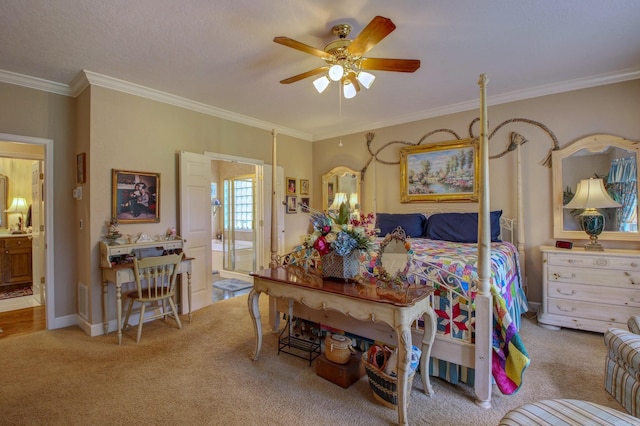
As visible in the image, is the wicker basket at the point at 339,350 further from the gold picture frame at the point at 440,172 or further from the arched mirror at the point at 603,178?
the arched mirror at the point at 603,178

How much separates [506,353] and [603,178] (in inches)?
101

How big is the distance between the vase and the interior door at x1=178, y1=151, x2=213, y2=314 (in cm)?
230

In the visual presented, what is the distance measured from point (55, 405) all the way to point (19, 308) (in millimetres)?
2871

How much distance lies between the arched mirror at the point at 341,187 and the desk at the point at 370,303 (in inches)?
109

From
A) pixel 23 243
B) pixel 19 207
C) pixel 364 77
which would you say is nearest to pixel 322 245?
pixel 364 77

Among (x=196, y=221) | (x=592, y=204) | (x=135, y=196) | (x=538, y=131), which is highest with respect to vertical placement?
(x=538, y=131)

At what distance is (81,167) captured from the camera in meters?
3.24

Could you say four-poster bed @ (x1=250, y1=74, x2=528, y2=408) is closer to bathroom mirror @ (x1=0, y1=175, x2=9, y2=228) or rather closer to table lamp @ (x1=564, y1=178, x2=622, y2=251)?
table lamp @ (x1=564, y1=178, x2=622, y2=251)

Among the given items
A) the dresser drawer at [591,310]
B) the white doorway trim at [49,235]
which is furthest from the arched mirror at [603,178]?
the white doorway trim at [49,235]

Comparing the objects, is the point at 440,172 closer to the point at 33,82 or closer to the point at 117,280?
the point at 117,280

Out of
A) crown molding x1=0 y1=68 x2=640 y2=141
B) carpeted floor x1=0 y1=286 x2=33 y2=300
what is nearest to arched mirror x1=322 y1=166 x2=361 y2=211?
crown molding x1=0 y1=68 x2=640 y2=141

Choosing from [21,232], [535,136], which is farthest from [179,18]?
[21,232]

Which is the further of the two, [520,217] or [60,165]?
[520,217]

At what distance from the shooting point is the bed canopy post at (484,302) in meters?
1.90
